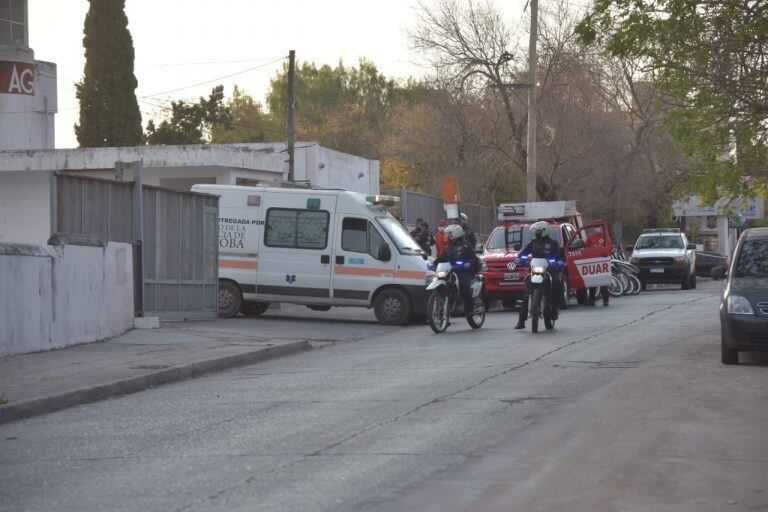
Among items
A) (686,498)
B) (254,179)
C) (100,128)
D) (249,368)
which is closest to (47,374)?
(249,368)

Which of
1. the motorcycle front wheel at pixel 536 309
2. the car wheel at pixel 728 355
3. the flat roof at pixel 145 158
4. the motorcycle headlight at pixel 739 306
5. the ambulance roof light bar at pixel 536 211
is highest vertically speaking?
the flat roof at pixel 145 158

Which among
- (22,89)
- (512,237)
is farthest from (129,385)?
(512,237)

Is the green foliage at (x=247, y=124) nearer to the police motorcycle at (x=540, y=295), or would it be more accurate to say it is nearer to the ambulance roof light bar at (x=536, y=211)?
the ambulance roof light bar at (x=536, y=211)

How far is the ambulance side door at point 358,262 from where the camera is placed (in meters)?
22.5

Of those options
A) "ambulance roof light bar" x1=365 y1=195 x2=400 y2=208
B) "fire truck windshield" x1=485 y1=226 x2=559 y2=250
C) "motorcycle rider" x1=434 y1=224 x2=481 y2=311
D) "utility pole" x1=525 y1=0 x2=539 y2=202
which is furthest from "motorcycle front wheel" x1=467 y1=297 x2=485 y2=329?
"utility pole" x1=525 y1=0 x2=539 y2=202

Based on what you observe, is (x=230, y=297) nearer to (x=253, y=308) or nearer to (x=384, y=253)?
(x=253, y=308)

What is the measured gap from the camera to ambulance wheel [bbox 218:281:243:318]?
23.3 metres

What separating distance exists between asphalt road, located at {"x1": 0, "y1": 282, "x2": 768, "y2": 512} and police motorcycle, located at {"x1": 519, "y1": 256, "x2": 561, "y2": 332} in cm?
365

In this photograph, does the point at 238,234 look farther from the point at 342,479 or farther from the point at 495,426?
the point at 342,479

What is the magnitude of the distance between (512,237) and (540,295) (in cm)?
817

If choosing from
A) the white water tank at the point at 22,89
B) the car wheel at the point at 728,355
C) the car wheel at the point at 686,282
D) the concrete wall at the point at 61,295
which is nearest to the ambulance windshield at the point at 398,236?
the concrete wall at the point at 61,295

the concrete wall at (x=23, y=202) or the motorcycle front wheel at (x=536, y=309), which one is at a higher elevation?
the concrete wall at (x=23, y=202)

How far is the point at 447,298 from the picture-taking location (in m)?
20.1

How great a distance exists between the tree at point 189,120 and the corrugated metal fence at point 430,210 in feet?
68.6
